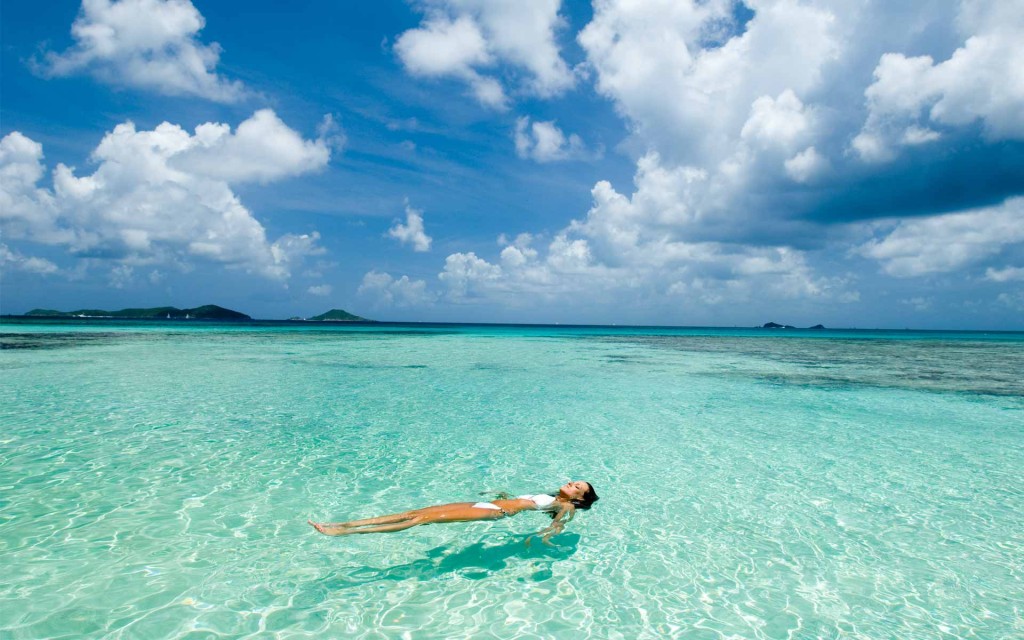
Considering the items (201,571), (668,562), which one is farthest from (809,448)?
(201,571)

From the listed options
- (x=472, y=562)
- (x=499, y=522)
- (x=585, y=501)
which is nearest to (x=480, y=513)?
(x=499, y=522)

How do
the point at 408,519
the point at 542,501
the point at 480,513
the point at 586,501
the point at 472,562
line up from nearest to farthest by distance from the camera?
the point at 472,562 → the point at 408,519 → the point at 480,513 → the point at 542,501 → the point at 586,501

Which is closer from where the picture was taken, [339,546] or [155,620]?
[155,620]

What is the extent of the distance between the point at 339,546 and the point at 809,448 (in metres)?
10.2

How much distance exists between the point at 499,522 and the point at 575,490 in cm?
117

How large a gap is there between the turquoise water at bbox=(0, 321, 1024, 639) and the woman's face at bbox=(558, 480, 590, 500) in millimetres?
350

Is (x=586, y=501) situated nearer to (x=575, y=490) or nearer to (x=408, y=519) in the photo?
(x=575, y=490)

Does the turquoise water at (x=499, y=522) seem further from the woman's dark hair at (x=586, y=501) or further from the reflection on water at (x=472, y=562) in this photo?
the woman's dark hair at (x=586, y=501)

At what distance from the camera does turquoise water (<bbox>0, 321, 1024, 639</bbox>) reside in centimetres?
500

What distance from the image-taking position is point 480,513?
6691 millimetres

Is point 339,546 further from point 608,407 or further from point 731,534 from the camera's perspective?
point 608,407

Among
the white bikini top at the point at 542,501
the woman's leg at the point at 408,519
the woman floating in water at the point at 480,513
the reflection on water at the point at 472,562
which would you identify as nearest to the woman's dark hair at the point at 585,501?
the woman floating in water at the point at 480,513

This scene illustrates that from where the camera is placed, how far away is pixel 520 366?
95.3ft

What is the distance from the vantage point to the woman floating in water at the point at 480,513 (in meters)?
6.25
